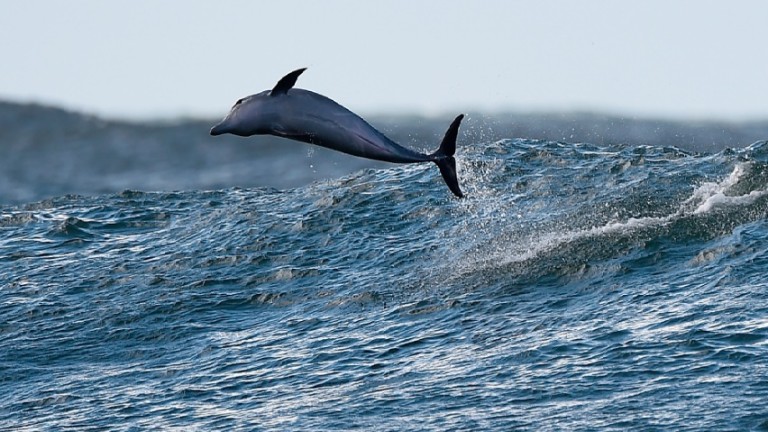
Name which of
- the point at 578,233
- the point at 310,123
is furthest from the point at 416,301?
the point at 310,123

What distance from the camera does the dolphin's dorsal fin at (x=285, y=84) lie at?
16.6m

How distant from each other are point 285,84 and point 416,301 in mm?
7651

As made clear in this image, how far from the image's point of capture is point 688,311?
20.5 metres

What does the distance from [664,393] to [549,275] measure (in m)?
6.38

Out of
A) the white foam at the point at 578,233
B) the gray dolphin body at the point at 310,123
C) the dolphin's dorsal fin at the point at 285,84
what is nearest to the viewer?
the dolphin's dorsal fin at the point at 285,84

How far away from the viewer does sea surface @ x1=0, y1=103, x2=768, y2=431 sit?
59.6ft

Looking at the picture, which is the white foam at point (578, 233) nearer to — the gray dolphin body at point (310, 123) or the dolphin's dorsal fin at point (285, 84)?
the gray dolphin body at point (310, 123)

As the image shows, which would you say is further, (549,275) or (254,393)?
(549,275)

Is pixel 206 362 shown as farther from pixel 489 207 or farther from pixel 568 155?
pixel 568 155

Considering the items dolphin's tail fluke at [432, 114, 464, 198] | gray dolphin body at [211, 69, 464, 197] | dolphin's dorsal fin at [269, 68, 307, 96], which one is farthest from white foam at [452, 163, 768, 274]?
dolphin's dorsal fin at [269, 68, 307, 96]

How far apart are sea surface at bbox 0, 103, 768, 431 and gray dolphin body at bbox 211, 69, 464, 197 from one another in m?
3.94

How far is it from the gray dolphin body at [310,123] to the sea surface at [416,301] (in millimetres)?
3945

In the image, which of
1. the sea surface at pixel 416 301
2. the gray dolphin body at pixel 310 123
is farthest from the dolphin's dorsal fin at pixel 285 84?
the sea surface at pixel 416 301

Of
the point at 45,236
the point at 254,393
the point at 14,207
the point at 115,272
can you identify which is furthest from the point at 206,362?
the point at 14,207
